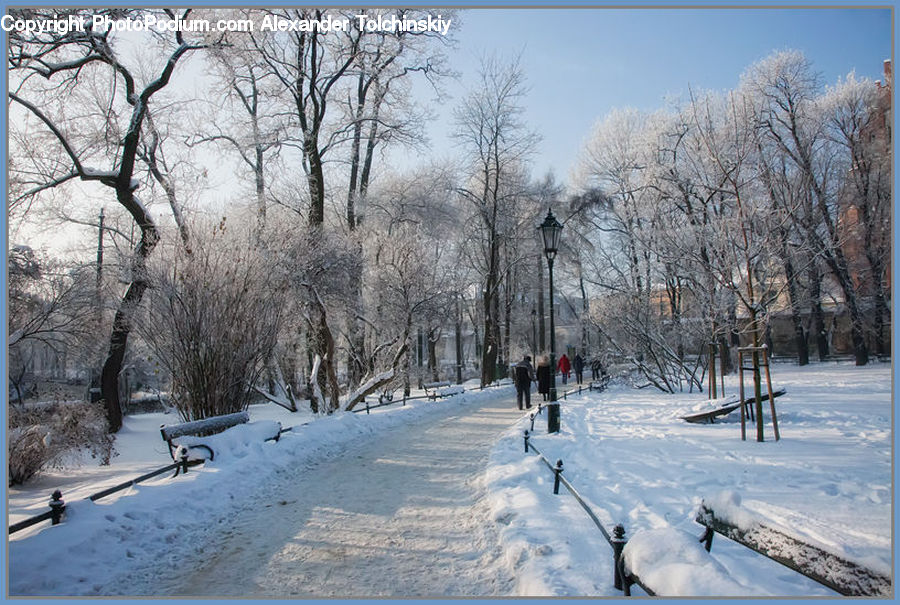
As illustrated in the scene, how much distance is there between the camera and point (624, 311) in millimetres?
20109

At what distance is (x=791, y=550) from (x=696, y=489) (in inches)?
130

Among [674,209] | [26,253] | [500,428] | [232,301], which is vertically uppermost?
[674,209]

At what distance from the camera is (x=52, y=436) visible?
31.4 ft

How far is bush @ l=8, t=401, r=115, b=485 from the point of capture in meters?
8.92

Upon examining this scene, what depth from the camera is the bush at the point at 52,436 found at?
8.92 m

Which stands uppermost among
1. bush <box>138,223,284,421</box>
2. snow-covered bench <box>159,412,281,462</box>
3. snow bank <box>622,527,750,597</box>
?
bush <box>138,223,284,421</box>

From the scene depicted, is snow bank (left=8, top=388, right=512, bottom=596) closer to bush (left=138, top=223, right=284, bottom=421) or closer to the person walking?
bush (left=138, top=223, right=284, bottom=421)

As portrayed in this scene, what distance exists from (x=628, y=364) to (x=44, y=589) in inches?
778

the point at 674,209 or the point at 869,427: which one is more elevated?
the point at 674,209

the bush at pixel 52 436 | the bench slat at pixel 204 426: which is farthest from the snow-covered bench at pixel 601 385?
the bush at pixel 52 436

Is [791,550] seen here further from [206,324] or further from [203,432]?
[206,324]

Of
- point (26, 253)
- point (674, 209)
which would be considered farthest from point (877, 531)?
point (674, 209)

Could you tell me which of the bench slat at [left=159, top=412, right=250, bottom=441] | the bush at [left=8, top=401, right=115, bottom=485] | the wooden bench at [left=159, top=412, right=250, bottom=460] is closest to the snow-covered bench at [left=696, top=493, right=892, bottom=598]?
the wooden bench at [left=159, top=412, right=250, bottom=460]

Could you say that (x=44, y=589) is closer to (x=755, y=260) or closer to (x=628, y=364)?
(x=755, y=260)
